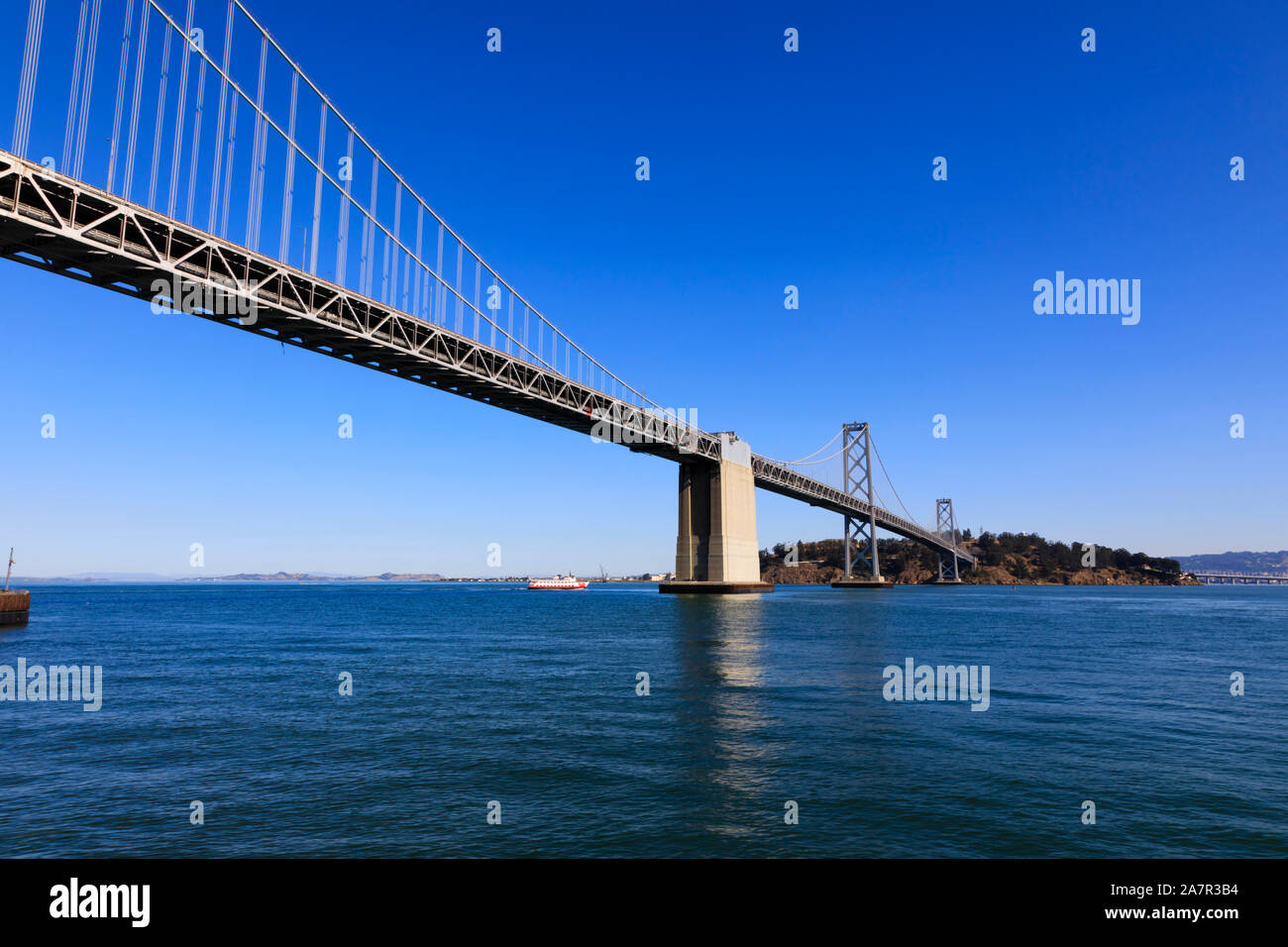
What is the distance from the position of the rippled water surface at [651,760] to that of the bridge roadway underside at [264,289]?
1469 cm

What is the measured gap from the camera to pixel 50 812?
10.7m

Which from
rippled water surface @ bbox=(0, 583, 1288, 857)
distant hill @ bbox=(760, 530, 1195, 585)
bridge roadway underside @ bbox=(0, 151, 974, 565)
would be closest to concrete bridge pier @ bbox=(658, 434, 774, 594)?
bridge roadway underside @ bbox=(0, 151, 974, 565)

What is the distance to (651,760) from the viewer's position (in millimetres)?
13211

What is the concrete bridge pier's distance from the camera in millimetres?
70562

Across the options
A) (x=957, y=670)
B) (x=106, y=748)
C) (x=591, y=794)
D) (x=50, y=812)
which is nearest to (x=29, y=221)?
(x=106, y=748)

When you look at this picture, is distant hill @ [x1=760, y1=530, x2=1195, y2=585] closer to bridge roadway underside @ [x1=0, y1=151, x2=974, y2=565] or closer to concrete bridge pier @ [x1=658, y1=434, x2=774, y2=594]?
concrete bridge pier @ [x1=658, y1=434, x2=774, y2=594]

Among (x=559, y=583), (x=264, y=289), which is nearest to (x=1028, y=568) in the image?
(x=559, y=583)

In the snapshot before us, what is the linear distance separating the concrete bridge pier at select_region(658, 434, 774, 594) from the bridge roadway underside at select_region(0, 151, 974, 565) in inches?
529

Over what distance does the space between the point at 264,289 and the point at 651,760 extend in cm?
2946

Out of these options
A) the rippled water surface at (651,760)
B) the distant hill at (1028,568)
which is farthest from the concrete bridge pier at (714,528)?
the distant hill at (1028,568)

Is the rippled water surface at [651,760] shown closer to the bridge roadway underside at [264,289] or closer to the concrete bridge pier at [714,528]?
the bridge roadway underside at [264,289]

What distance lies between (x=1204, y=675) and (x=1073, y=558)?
190083mm

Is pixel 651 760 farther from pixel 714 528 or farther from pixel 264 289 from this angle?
pixel 714 528
